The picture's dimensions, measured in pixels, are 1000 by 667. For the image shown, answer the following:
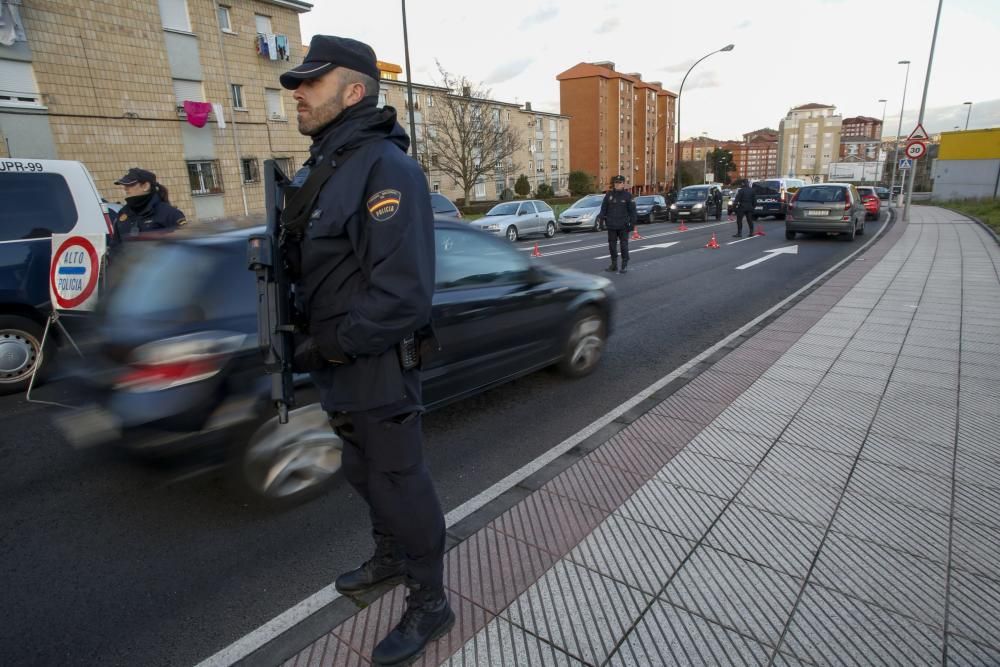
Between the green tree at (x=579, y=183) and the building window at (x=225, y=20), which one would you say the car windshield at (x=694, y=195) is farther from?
the green tree at (x=579, y=183)

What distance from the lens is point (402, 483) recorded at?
6.54ft

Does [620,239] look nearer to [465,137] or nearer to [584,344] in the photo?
[584,344]

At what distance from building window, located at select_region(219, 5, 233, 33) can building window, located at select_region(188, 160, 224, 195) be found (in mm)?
6229

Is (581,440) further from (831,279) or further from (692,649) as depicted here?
(831,279)

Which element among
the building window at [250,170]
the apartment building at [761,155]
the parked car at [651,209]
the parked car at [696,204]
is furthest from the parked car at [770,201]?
the apartment building at [761,155]

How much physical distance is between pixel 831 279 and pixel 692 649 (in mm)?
9809

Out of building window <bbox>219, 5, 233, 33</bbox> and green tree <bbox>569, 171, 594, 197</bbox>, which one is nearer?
building window <bbox>219, 5, 233, 33</bbox>

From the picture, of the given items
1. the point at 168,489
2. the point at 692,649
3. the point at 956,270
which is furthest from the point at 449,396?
the point at 956,270

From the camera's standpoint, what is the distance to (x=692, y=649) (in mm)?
2105

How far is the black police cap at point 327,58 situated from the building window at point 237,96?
98.1 feet

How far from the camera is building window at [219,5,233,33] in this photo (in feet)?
87.4

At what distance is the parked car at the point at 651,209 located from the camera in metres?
27.7

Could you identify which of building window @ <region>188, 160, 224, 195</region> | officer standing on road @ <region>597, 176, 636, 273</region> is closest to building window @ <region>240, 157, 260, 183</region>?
building window @ <region>188, 160, 224, 195</region>

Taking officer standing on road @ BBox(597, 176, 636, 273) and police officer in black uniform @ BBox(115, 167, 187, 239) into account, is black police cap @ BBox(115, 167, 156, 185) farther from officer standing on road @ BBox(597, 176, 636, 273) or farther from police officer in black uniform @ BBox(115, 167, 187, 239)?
officer standing on road @ BBox(597, 176, 636, 273)
